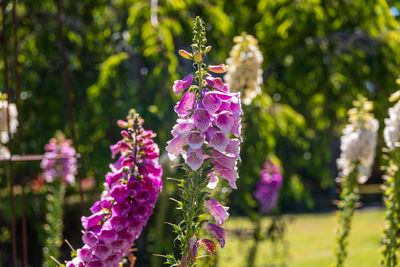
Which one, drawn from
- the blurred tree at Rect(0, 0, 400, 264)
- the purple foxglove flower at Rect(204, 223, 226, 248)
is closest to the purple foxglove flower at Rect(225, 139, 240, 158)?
the purple foxglove flower at Rect(204, 223, 226, 248)

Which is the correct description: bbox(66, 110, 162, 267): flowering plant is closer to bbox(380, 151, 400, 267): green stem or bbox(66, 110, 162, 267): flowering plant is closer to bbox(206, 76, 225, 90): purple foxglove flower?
bbox(206, 76, 225, 90): purple foxglove flower

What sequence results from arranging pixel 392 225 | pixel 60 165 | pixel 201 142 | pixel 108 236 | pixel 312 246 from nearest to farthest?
pixel 201 142 → pixel 108 236 → pixel 392 225 → pixel 60 165 → pixel 312 246

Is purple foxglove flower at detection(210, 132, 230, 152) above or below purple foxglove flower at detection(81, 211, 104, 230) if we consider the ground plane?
above

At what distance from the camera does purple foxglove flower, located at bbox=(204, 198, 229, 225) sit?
3.69 feet

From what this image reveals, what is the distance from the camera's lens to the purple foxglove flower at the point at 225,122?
1052 millimetres

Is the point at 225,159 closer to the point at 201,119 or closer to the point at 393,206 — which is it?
the point at 201,119

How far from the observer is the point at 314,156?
4832mm

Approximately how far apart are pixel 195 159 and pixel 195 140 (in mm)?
47

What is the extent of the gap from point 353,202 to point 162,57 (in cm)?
197

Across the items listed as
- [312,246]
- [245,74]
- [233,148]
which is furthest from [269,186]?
[233,148]

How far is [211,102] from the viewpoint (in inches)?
41.8

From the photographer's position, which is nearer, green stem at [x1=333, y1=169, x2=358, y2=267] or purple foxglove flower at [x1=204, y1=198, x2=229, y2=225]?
purple foxglove flower at [x1=204, y1=198, x2=229, y2=225]

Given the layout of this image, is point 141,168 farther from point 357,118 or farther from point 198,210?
point 357,118

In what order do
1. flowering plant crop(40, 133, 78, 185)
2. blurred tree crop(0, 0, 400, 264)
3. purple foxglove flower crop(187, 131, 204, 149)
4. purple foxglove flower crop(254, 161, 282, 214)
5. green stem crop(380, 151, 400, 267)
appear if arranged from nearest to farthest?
1. purple foxglove flower crop(187, 131, 204, 149)
2. green stem crop(380, 151, 400, 267)
3. flowering plant crop(40, 133, 78, 185)
4. blurred tree crop(0, 0, 400, 264)
5. purple foxglove flower crop(254, 161, 282, 214)
